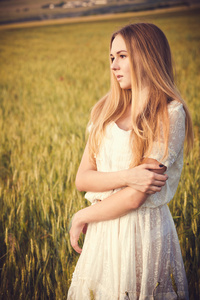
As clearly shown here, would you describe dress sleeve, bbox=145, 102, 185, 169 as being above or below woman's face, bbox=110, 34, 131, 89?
below

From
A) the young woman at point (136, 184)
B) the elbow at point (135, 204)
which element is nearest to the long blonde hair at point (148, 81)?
the young woman at point (136, 184)

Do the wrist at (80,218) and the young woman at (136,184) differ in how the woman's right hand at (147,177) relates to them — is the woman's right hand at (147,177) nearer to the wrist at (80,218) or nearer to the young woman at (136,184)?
the young woman at (136,184)

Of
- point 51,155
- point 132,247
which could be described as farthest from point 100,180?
point 51,155

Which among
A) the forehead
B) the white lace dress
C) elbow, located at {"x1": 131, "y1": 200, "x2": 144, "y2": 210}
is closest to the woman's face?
the forehead

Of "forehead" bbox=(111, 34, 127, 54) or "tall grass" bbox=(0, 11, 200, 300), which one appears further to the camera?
"tall grass" bbox=(0, 11, 200, 300)

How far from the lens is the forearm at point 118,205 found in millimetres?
831

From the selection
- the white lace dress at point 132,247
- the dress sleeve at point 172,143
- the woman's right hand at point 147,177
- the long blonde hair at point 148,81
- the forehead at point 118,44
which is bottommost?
the white lace dress at point 132,247

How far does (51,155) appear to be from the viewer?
2.25m

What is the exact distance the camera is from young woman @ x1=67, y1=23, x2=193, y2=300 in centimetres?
84

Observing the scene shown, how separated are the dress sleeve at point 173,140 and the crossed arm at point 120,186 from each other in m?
0.02

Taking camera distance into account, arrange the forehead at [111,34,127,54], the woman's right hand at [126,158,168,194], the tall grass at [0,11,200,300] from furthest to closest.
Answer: the tall grass at [0,11,200,300]
the forehead at [111,34,127,54]
the woman's right hand at [126,158,168,194]

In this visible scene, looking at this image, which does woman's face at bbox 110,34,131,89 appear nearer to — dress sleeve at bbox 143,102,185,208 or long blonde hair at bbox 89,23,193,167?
long blonde hair at bbox 89,23,193,167

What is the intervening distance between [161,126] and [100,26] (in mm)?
13754

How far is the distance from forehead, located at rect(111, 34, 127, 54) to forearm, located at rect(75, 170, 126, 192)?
0.41 meters
